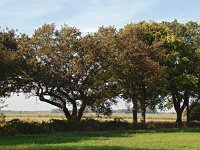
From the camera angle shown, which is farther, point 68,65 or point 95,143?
point 68,65

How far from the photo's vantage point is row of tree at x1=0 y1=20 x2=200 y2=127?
169 feet

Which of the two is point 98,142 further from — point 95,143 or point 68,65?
point 68,65

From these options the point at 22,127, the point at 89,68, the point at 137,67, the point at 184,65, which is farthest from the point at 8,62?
the point at 184,65

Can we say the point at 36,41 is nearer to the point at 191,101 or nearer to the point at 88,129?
the point at 88,129

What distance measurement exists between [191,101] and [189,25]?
14003mm

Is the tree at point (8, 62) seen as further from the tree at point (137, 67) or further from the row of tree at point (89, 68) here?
the tree at point (137, 67)

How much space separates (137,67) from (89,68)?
7.30m

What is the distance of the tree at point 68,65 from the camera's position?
2094 inches

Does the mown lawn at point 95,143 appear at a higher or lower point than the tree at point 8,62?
lower

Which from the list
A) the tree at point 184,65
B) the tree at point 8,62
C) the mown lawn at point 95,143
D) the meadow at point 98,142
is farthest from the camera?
the tree at point 184,65

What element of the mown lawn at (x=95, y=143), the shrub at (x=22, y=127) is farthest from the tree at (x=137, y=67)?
the mown lawn at (x=95, y=143)

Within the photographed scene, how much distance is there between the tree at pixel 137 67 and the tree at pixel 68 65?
115 inches

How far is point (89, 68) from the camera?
55.5m

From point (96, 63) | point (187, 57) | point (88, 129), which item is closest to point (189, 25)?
point (187, 57)
